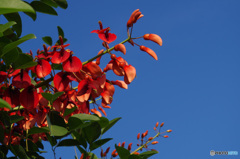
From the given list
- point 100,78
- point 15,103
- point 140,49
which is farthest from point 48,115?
point 140,49

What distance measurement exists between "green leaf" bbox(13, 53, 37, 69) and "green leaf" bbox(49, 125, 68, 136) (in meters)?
0.21

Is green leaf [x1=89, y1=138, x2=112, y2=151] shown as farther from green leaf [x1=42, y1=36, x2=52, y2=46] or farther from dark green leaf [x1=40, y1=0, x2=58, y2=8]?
dark green leaf [x1=40, y1=0, x2=58, y2=8]

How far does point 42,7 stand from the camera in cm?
128

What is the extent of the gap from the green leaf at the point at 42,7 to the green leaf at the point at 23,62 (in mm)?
402

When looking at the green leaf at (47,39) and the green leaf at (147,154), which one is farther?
the green leaf at (47,39)

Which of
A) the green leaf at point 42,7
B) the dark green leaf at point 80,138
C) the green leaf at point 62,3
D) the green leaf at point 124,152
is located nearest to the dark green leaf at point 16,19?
the green leaf at point 42,7

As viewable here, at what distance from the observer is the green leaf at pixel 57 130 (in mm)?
956

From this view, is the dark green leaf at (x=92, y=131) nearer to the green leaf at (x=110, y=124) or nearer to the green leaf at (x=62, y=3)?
the green leaf at (x=110, y=124)

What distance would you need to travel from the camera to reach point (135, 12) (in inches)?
38.8

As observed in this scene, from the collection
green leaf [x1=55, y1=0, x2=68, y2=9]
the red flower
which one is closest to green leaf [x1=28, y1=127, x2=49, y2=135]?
the red flower

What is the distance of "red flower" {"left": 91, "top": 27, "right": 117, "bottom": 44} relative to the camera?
3.22ft

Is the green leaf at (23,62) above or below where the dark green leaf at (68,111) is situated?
above

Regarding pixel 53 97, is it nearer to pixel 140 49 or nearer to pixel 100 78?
pixel 100 78

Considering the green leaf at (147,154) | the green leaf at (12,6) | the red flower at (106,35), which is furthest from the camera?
the green leaf at (147,154)
